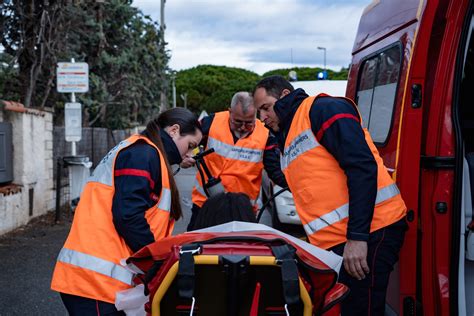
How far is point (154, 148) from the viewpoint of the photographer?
2855 mm

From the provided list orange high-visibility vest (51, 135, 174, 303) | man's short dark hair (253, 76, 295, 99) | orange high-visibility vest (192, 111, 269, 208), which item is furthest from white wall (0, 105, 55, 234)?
orange high-visibility vest (51, 135, 174, 303)

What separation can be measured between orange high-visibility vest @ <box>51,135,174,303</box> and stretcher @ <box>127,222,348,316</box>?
43 cm

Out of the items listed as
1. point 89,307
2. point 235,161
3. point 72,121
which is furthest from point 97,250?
point 72,121

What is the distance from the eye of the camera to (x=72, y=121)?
10719 millimetres

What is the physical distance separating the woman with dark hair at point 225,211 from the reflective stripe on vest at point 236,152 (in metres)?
2.07

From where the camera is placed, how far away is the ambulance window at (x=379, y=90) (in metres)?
3.78

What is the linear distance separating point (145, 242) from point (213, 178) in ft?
6.54

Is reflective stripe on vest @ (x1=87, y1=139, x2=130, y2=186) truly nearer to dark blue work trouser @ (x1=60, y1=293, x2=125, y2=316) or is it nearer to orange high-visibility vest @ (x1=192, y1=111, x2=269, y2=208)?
dark blue work trouser @ (x1=60, y1=293, x2=125, y2=316)

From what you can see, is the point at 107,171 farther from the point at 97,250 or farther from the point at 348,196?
the point at 348,196

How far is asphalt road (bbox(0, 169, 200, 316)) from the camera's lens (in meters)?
5.45

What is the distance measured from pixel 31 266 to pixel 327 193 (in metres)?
4.62

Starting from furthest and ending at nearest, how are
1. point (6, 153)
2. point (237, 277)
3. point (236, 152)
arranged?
point (6, 153)
point (236, 152)
point (237, 277)

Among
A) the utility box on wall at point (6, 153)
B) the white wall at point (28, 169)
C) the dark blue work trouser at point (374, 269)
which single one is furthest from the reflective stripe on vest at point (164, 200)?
the utility box on wall at point (6, 153)

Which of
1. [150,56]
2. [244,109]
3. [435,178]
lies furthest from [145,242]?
[150,56]
